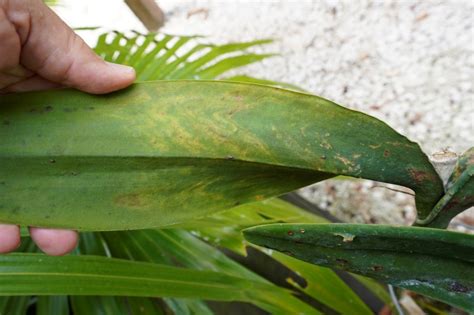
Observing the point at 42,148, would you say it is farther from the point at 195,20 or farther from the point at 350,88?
the point at 195,20

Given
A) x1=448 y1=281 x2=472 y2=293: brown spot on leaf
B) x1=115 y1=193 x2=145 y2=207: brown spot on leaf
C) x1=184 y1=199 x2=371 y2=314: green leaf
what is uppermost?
x1=115 y1=193 x2=145 y2=207: brown spot on leaf

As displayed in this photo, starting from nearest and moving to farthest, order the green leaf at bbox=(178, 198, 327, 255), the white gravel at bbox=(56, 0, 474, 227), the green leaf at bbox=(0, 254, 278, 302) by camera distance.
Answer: the green leaf at bbox=(0, 254, 278, 302)
the green leaf at bbox=(178, 198, 327, 255)
the white gravel at bbox=(56, 0, 474, 227)

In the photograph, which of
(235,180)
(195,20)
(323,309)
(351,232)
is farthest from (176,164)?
(195,20)

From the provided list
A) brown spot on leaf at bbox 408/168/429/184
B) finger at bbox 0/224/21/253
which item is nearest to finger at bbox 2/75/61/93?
finger at bbox 0/224/21/253

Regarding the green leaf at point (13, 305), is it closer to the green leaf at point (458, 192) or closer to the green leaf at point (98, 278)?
the green leaf at point (98, 278)

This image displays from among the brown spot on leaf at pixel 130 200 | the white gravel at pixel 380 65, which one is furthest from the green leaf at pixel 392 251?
the white gravel at pixel 380 65

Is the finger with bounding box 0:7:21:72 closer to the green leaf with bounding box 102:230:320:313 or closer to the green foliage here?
the green foliage

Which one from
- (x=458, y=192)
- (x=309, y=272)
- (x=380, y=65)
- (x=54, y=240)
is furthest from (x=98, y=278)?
(x=380, y=65)

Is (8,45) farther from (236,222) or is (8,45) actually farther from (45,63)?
(236,222)
